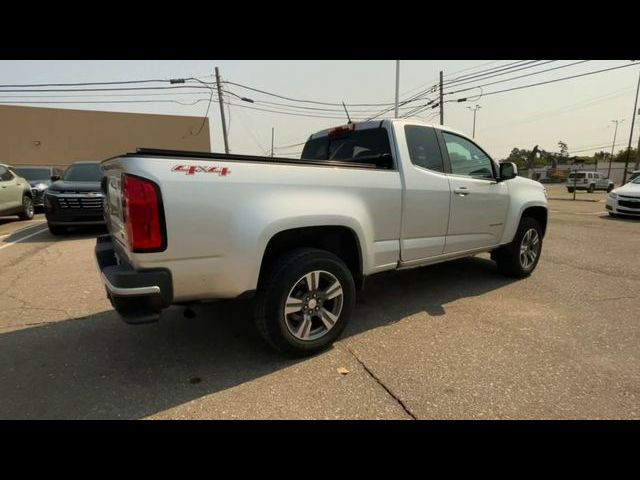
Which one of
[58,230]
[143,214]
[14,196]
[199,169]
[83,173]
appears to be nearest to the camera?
[143,214]

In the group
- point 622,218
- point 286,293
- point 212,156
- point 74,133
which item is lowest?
point 622,218

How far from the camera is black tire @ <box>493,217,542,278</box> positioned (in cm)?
480

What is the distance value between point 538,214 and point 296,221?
4.08 meters

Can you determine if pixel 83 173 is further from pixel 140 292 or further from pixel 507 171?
pixel 507 171

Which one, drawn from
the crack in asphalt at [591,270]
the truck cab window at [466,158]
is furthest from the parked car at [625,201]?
the truck cab window at [466,158]

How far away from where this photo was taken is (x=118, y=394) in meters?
2.45

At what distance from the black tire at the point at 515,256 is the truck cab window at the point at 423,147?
1766 millimetres

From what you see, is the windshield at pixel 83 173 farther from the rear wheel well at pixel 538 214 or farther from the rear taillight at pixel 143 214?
the rear wheel well at pixel 538 214

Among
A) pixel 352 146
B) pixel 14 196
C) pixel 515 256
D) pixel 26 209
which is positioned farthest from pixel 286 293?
pixel 26 209

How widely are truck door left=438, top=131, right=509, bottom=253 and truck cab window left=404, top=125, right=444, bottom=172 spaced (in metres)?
0.16

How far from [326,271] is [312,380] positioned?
796 millimetres

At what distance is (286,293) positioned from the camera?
268 cm

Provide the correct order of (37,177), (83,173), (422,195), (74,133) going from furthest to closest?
(74,133)
(37,177)
(83,173)
(422,195)

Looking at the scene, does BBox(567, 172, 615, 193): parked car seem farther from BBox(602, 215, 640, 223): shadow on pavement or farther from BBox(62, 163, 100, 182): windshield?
BBox(62, 163, 100, 182): windshield
